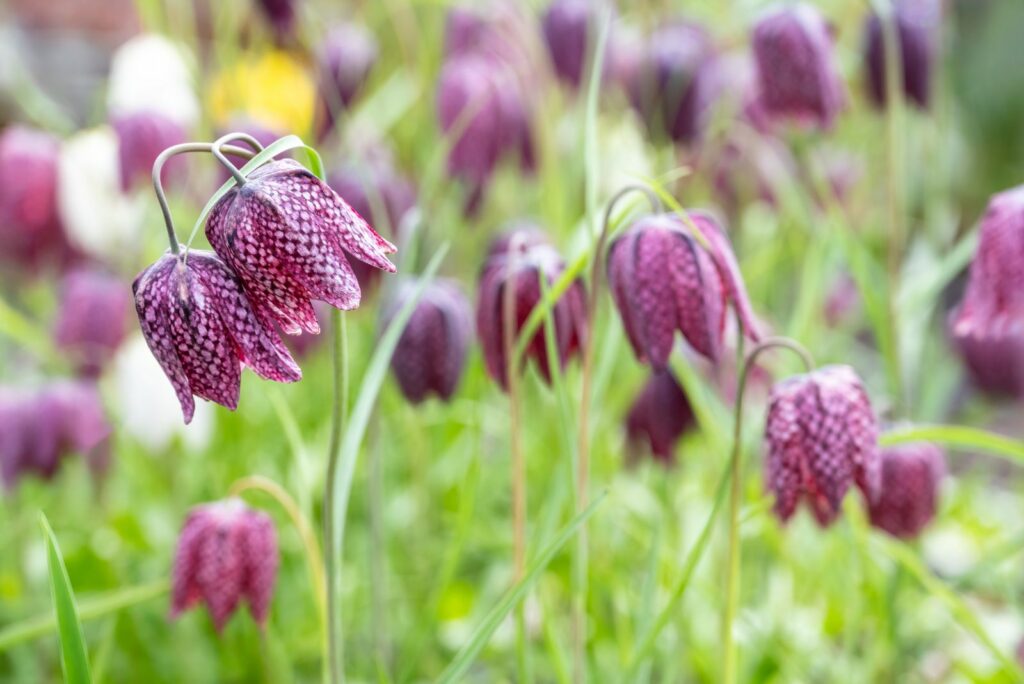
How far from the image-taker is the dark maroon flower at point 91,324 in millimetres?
1602

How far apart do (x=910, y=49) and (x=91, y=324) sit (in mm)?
1178

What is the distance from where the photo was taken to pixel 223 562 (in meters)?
1.03

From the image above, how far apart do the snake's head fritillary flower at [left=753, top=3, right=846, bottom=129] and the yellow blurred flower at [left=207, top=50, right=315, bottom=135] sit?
667 millimetres

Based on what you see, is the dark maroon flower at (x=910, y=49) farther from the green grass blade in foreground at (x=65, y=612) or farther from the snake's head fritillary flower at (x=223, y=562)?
the green grass blade in foreground at (x=65, y=612)

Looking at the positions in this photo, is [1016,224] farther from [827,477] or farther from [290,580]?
[290,580]

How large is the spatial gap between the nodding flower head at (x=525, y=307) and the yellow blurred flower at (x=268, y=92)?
72cm

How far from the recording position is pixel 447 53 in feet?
6.75

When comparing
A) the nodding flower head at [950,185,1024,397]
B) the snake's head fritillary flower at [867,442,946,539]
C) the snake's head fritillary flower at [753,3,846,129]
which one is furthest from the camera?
the snake's head fritillary flower at [753,3,846,129]

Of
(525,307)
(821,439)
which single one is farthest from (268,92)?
(821,439)

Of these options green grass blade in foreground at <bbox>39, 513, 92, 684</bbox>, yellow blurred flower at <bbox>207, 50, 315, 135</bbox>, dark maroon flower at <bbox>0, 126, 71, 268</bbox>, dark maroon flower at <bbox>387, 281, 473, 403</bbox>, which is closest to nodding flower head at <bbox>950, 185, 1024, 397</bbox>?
dark maroon flower at <bbox>387, 281, 473, 403</bbox>

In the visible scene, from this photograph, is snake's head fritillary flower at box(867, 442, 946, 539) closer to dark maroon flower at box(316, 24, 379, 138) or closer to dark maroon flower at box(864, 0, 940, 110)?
dark maroon flower at box(864, 0, 940, 110)

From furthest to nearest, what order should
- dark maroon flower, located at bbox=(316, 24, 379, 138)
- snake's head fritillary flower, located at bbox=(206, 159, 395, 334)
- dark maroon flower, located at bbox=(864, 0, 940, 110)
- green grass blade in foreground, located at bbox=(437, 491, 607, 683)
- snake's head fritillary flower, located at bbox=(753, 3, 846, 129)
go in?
dark maroon flower, located at bbox=(316, 24, 379, 138) → dark maroon flower, located at bbox=(864, 0, 940, 110) → snake's head fritillary flower, located at bbox=(753, 3, 846, 129) → green grass blade in foreground, located at bbox=(437, 491, 607, 683) → snake's head fritillary flower, located at bbox=(206, 159, 395, 334)

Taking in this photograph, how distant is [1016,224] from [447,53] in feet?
4.13

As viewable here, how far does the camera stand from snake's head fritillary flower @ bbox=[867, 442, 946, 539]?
48.8 inches
